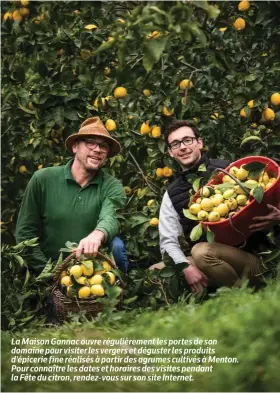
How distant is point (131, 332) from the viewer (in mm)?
2252

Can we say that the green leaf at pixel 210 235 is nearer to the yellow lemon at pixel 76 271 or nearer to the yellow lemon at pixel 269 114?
the yellow lemon at pixel 76 271

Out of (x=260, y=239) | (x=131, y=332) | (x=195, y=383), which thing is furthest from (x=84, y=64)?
(x=195, y=383)

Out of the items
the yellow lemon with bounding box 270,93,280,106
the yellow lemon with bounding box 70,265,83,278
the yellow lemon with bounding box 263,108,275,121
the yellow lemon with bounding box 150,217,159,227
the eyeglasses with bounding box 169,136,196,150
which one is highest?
→ the yellow lemon with bounding box 270,93,280,106

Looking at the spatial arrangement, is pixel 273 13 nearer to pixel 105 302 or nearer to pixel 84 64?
pixel 84 64

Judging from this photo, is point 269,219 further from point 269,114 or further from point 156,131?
point 156,131

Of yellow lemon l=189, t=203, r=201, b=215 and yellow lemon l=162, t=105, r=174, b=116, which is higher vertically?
yellow lemon l=162, t=105, r=174, b=116

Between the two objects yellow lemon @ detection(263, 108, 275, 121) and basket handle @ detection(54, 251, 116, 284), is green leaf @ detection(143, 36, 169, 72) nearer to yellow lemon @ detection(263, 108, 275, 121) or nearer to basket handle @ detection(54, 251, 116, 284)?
basket handle @ detection(54, 251, 116, 284)

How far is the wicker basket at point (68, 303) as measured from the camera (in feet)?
9.28

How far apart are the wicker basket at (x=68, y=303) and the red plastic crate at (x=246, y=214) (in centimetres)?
45

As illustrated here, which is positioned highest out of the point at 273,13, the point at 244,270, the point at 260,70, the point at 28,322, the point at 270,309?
the point at 273,13

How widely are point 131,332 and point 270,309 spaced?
0.46m

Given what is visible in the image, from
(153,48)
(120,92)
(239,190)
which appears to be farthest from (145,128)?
(153,48)

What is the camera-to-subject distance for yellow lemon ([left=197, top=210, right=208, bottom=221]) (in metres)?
2.86

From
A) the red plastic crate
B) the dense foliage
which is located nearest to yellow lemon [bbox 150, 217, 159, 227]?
the dense foliage
